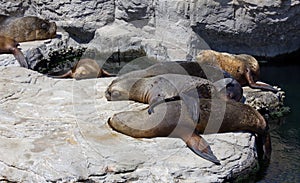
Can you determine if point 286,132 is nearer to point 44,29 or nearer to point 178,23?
point 178,23

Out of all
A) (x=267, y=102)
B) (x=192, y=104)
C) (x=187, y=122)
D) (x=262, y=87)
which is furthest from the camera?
(x=262, y=87)

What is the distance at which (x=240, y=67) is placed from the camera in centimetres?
808

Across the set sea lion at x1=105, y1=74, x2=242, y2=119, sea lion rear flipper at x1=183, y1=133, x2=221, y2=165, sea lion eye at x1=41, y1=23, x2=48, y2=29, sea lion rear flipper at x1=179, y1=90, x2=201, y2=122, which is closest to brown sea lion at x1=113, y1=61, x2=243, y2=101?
sea lion at x1=105, y1=74, x2=242, y2=119

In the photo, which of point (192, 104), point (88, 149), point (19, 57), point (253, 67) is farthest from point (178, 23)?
point (88, 149)

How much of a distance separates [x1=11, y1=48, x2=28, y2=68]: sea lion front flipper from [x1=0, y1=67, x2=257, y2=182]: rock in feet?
7.08

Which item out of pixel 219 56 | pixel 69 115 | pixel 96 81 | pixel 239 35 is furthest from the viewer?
pixel 239 35

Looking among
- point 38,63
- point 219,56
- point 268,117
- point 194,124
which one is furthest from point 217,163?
point 38,63

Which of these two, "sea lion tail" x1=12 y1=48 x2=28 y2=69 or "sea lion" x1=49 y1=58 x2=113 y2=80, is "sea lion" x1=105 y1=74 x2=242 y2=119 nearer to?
"sea lion" x1=49 y1=58 x2=113 y2=80

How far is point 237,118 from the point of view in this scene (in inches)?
234

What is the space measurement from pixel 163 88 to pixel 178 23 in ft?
13.4

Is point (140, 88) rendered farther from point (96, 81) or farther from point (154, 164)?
point (154, 164)

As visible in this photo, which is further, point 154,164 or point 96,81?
point 96,81

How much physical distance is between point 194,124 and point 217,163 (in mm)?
597

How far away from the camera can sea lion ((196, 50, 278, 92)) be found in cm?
796
